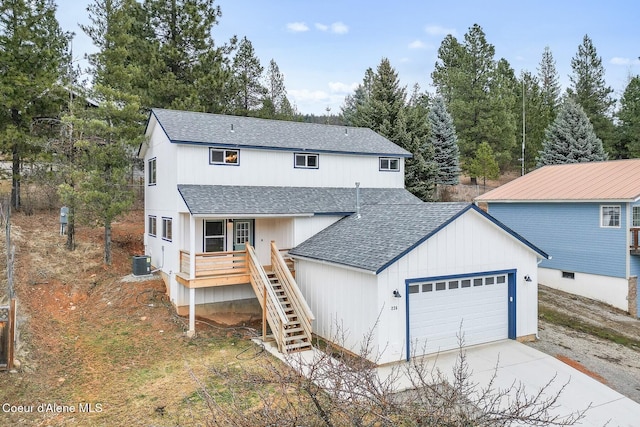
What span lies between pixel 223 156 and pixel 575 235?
16.7 metres

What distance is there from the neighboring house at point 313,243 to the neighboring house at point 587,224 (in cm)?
725

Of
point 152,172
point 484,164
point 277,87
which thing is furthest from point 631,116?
point 152,172

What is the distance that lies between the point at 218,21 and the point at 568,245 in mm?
24476

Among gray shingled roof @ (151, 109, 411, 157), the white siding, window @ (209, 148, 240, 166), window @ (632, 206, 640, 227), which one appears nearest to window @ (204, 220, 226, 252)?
window @ (209, 148, 240, 166)

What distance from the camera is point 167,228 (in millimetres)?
16344

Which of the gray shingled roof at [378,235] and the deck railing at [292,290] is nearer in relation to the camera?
the gray shingled roof at [378,235]

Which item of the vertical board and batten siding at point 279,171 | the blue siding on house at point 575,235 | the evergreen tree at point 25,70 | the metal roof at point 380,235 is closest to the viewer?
the metal roof at point 380,235

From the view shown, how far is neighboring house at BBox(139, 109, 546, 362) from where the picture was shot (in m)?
11.5

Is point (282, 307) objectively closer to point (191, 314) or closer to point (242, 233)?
point (191, 314)

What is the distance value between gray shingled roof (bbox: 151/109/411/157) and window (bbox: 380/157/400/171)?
0.43 meters

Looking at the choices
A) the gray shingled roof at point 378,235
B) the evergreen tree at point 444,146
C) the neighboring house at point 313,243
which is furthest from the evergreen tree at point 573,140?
the gray shingled roof at point 378,235

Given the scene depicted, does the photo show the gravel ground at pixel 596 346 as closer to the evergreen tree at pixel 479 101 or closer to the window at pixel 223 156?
the window at pixel 223 156

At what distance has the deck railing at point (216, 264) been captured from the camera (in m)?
13.7

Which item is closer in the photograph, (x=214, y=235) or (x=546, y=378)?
(x=546, y=378)
